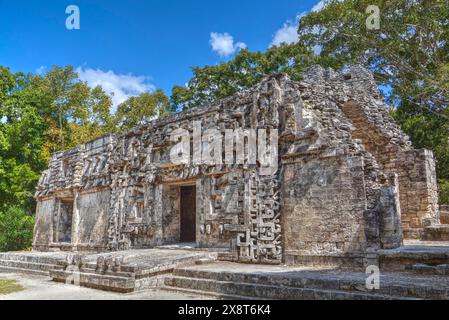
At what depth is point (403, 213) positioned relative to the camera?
33.1 feet

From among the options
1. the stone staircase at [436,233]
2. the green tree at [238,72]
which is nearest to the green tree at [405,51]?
the green tree at [238,72]

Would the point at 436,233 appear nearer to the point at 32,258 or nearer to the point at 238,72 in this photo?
the point at 32,258

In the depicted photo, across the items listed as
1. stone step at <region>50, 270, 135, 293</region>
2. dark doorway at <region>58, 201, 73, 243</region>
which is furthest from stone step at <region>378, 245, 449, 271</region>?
dark doorway at <region>58, 201, 73, 243</region>

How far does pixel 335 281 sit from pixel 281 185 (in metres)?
3.21

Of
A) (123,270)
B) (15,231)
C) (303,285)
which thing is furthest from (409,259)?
(15,231)

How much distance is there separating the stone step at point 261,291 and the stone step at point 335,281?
0.08m

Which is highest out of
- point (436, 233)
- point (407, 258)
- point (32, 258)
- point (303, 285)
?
point (436, 233)

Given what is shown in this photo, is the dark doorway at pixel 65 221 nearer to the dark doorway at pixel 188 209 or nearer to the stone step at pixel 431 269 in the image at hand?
the dark doorway at pixel 188 209

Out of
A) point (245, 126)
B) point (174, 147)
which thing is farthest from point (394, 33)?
point (174, 147)

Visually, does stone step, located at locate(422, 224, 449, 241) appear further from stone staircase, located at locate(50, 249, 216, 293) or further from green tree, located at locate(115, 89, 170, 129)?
green tree, located at locate(115, 89, 170, 129)

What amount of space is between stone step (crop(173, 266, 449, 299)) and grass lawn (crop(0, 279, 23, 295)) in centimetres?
345

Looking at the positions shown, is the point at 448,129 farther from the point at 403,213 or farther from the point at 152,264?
the point at 152,264

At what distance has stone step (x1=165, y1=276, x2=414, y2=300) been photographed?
5.12 m

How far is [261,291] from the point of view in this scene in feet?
19.7
